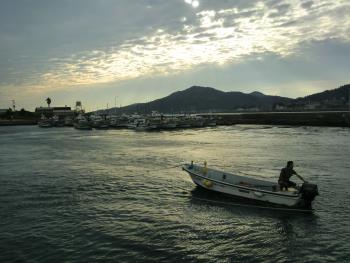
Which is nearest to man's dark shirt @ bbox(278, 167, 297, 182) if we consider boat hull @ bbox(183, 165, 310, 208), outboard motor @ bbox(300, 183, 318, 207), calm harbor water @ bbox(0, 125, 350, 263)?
boat hull @ bbox(183, 165, 310, 208)

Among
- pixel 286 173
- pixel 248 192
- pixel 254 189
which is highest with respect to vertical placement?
pixel 286 173

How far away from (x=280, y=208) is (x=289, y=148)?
3606 cm

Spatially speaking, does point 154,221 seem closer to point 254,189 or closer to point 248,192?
Answer: point 248,192

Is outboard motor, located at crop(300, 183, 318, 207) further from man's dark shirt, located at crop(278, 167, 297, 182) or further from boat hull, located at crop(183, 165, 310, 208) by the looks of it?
man's dark shirt, located at crop(278, 167, 297, 182)

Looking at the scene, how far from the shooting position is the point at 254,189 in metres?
23.6

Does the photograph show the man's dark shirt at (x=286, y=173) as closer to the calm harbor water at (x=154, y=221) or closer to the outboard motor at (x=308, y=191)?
the outboard motor at (x=308, y=191)

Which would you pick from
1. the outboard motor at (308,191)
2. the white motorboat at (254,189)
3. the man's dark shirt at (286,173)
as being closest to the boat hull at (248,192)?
the white motorboat at (254,189)

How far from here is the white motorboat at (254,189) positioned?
22.3 meters

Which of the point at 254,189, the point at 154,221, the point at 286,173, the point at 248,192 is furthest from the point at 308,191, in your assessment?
the point at 154,221

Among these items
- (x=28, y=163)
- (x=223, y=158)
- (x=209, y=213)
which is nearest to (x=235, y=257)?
(x=209, y=213)

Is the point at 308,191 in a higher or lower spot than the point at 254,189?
higher

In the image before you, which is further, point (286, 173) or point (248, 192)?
point (248, 192)

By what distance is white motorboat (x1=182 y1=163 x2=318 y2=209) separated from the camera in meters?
22.3

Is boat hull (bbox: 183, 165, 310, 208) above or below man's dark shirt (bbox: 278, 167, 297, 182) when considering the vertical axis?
below
